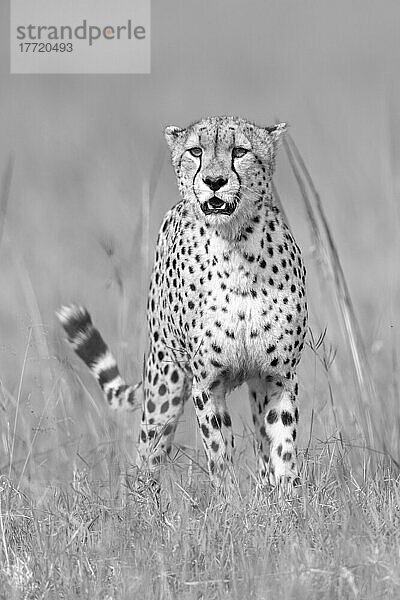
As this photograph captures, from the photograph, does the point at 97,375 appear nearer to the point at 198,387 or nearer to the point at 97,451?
the point at 97,451

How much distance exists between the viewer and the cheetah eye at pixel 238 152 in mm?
3787

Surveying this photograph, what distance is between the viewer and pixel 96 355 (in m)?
4.45

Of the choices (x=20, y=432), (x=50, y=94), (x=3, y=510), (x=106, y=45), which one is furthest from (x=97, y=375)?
(x=50, y=94)

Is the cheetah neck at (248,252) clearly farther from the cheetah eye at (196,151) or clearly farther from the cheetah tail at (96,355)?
the cheetah tail at (96,355)

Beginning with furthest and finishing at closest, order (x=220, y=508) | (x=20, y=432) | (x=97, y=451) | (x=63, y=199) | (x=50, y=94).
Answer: (x=50, y=94) < (x=63, y=199) < (x=20, y=432) < (x=97, y=451) < (x=220, y=508)

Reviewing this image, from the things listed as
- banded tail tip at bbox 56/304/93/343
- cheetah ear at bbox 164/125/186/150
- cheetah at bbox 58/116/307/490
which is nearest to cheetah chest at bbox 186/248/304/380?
cheetah at bbox 58/116/307/490

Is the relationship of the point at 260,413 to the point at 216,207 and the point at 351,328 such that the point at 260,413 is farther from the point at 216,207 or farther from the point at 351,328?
the point at 216,207

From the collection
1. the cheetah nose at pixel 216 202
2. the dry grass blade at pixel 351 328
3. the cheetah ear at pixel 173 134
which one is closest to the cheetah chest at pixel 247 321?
the dry grass blade at pixel 351 328

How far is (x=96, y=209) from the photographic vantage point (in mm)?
7566

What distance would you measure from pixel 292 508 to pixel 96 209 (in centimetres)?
421

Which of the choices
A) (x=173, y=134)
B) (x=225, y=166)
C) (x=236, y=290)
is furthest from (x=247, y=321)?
(x=173, y=134)

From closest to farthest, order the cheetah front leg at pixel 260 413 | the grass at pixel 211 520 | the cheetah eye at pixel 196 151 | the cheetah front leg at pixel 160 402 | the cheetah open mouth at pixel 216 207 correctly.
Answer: the grass at pixel 211 520 < the cheetah open mouth at pixel 216 207 < the cheetah eye at pixel 196 151 < the cheetah front leg at pixel 260 413 < the cheetah front leg at pixel 160 402

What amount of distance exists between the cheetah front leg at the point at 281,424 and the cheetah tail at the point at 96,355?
1.97ft

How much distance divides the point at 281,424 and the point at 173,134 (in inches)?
31.7
